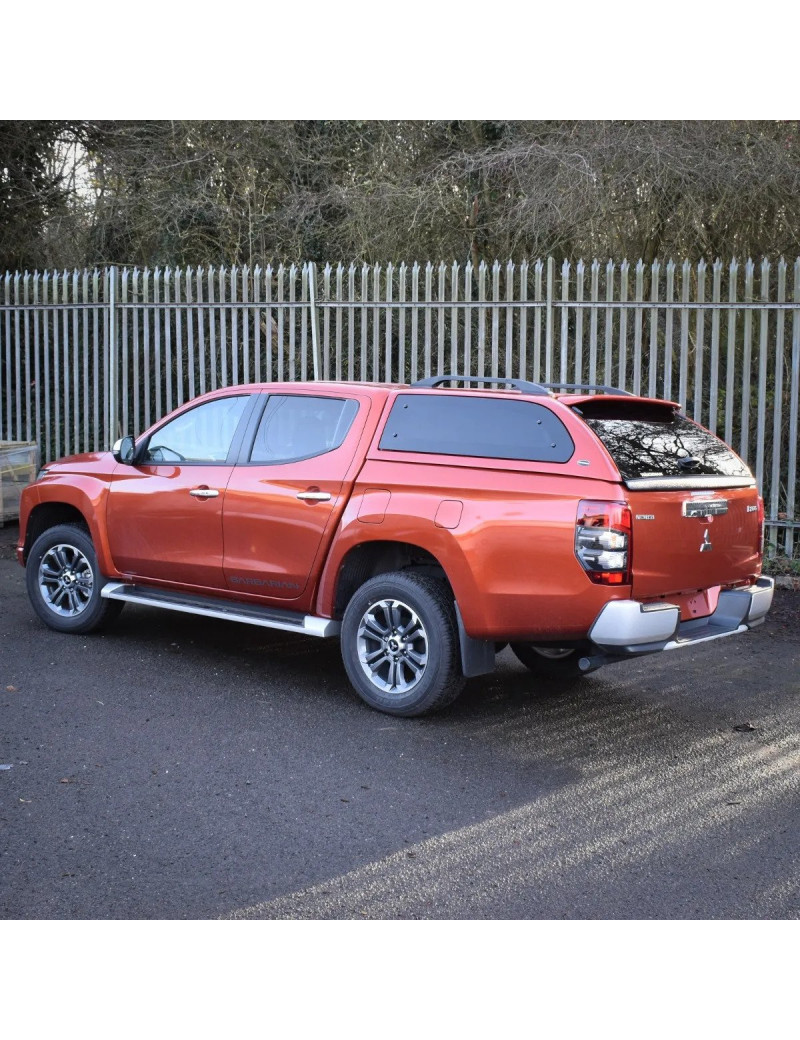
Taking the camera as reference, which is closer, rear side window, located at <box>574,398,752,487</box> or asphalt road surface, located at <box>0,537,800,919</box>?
asphalt road surface, located at <box>0,537,800,919</box>

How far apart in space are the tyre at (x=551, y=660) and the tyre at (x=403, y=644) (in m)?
1.08

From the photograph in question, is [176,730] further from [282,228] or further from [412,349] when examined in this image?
Result: [282,228]

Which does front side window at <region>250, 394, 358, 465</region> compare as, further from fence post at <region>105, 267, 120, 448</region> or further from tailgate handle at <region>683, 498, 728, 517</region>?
fence post at <region>105, 267, 120, 448</region>

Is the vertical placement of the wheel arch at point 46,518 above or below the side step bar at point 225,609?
above

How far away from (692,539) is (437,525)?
1317 millimetres

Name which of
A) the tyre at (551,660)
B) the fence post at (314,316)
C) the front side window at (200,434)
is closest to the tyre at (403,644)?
the tyre at (551,660)

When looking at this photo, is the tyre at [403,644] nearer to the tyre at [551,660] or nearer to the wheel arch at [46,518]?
the tyre at [551,660]

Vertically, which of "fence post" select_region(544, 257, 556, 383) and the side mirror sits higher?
"fence post" select_region(544, 257, 556, 383)

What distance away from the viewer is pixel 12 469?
41.3 ft

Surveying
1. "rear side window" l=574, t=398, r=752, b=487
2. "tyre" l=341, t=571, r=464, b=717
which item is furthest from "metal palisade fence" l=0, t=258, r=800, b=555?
"tyre" l=341, t=571, r=464, b=717

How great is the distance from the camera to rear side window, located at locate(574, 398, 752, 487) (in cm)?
566

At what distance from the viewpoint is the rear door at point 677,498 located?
17.9 feet

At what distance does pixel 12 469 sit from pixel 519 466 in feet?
27.8
